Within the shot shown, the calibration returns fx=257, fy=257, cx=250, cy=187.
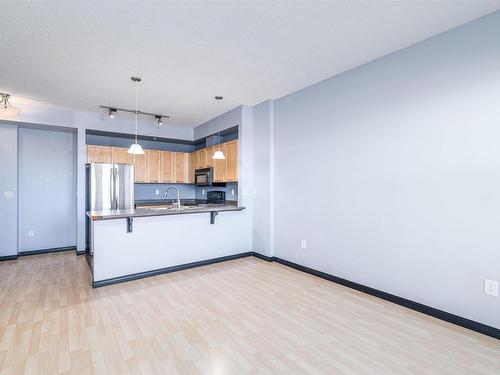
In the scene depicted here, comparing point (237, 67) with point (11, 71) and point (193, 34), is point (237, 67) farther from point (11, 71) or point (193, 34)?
point (11, 71)

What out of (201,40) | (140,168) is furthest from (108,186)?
(201,40)

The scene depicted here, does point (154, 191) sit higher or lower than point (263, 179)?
lower

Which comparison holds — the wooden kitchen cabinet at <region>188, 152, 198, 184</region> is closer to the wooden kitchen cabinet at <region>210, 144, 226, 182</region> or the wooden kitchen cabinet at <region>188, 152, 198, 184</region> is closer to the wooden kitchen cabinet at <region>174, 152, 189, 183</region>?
the wooden kitchen cabinet at <region>174, 152, 189, 183</region>

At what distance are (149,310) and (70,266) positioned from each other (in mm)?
2420

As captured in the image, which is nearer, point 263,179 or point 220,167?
point 263,179

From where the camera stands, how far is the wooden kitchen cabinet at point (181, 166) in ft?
20.6

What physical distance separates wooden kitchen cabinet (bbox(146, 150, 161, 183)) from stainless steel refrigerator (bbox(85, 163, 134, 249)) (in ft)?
1.84

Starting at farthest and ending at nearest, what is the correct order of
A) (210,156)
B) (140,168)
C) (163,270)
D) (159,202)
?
(159,202)
(140,168)
(210,156)
(163,270)

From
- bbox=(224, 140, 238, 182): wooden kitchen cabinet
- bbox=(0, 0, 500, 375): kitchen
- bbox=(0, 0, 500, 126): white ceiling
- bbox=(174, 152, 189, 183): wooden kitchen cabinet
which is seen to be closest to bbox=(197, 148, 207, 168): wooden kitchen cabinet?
bbox=(174, 152, 189, 183): wooden kitchen cabinet

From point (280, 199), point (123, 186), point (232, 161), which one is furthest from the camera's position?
point (123, 186)

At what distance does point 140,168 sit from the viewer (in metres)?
5.73

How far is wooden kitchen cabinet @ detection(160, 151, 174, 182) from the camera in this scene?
607cm

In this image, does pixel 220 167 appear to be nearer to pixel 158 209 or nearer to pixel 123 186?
pixel 158 209

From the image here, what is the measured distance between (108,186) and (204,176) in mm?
1868
